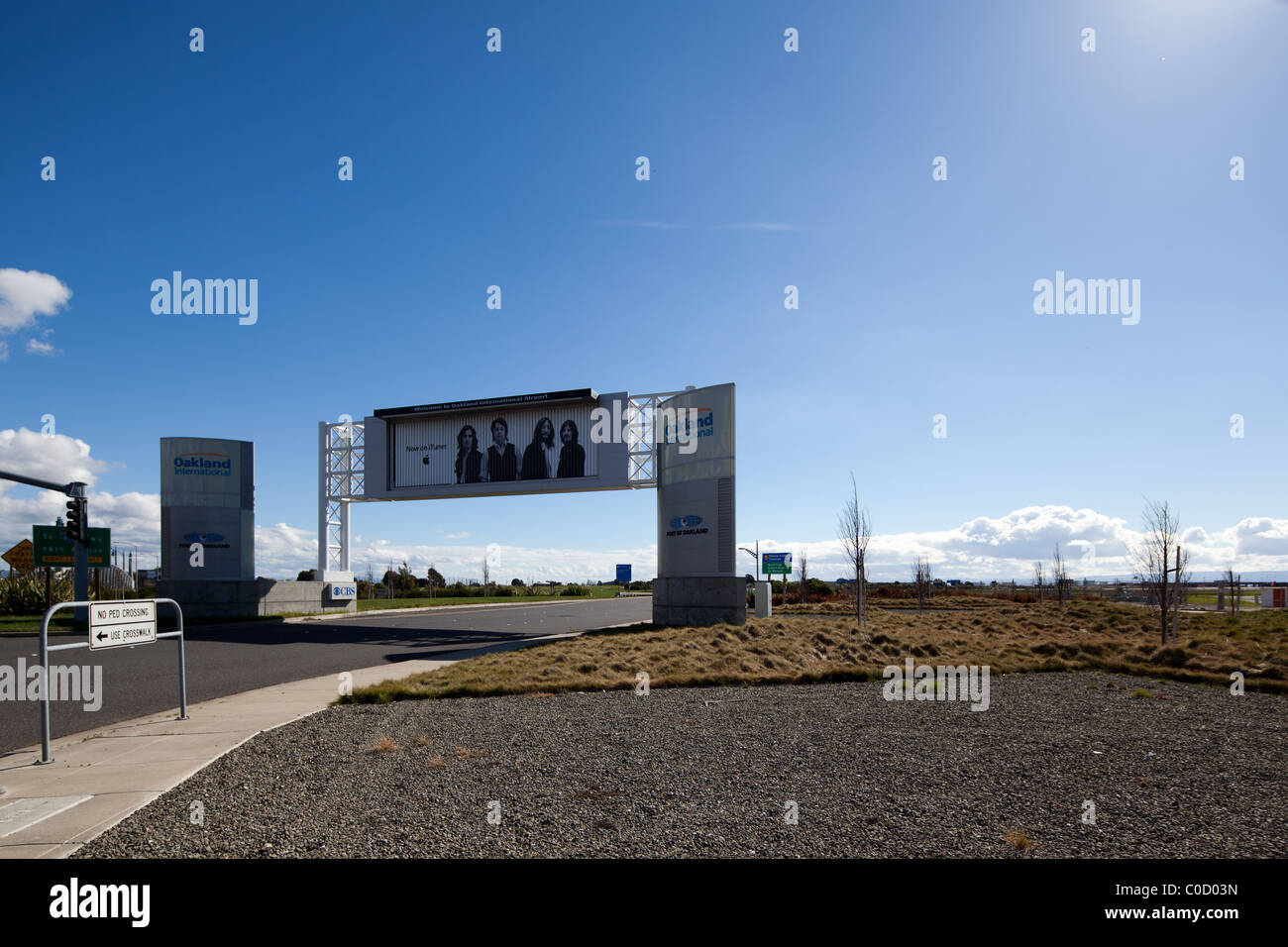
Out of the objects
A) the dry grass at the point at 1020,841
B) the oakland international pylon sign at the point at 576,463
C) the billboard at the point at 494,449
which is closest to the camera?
the dry grass at the point at 1020,841

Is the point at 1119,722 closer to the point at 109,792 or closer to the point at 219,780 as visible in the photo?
the point at 219,780

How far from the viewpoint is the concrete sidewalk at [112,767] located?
5.23 m

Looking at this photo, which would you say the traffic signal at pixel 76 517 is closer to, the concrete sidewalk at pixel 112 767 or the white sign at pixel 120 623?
the concrete sidewalk at pixel 112 767

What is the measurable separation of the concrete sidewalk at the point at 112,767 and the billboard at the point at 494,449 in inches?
720

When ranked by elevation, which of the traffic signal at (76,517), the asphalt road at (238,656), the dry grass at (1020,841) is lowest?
the asphalt road at (238,656)

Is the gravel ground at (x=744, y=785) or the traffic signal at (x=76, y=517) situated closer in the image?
the gravel ground at (x=744, y=785)

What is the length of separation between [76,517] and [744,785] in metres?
28.3

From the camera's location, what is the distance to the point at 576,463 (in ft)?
96.5

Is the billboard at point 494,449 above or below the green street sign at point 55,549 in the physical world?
above

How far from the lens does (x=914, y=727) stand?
841cm

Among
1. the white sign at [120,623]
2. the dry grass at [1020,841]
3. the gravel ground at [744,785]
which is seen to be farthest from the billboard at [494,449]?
the dry grass at [1020,841]

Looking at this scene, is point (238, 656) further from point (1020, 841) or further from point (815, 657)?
point (1020, 841)

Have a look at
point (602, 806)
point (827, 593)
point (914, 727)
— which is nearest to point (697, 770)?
point (602, 806)

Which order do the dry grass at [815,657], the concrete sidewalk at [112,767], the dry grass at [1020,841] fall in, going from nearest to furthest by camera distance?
1. the dry grass at [1020,841]
2. the concrete sidewalk at [112,767]
3. the dry grass at [815,657]
